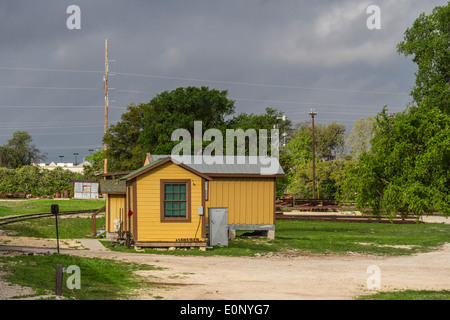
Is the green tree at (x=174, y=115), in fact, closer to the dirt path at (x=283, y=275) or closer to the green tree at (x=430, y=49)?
the green tree at (x=430, y=49)

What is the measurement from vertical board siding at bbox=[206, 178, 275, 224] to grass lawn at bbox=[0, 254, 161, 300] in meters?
11.3

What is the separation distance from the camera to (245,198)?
98.7ft

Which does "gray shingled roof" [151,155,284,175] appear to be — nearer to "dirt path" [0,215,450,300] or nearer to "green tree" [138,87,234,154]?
"dirt path" [0,215,450,300]

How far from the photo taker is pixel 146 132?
5772 cm

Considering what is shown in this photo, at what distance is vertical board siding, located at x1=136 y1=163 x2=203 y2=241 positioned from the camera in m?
24.2

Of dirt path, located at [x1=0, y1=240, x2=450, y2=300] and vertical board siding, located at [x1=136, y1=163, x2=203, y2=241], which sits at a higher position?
vertical board siding, located at [x1=136, y1=163, x2=203, y2=241]

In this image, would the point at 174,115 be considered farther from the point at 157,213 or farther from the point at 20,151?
the point at 20,151

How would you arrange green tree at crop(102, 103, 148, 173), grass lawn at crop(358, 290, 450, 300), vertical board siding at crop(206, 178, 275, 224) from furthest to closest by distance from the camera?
green tree at crop(102, 103, 148, 173), vertical board siding at crop(206, 178, 275, 224), grass lawn at crop(358, 290, 450, 300)

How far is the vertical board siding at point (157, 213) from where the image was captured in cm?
2416

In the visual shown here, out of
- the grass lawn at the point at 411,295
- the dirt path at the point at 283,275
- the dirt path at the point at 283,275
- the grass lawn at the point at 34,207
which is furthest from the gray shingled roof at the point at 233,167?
the grass lawn at the point at 34,207

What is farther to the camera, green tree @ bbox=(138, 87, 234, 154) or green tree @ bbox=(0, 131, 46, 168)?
green tree @ bbox=(0, 131, 46, 168)

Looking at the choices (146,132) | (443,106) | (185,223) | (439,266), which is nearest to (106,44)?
(146,132)

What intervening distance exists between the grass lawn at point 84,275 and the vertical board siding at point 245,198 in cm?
1127

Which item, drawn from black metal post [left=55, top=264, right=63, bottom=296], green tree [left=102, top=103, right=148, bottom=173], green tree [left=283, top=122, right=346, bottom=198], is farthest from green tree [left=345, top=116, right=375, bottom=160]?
black metal post [left=55, top=264, right=63, bottom=296]
